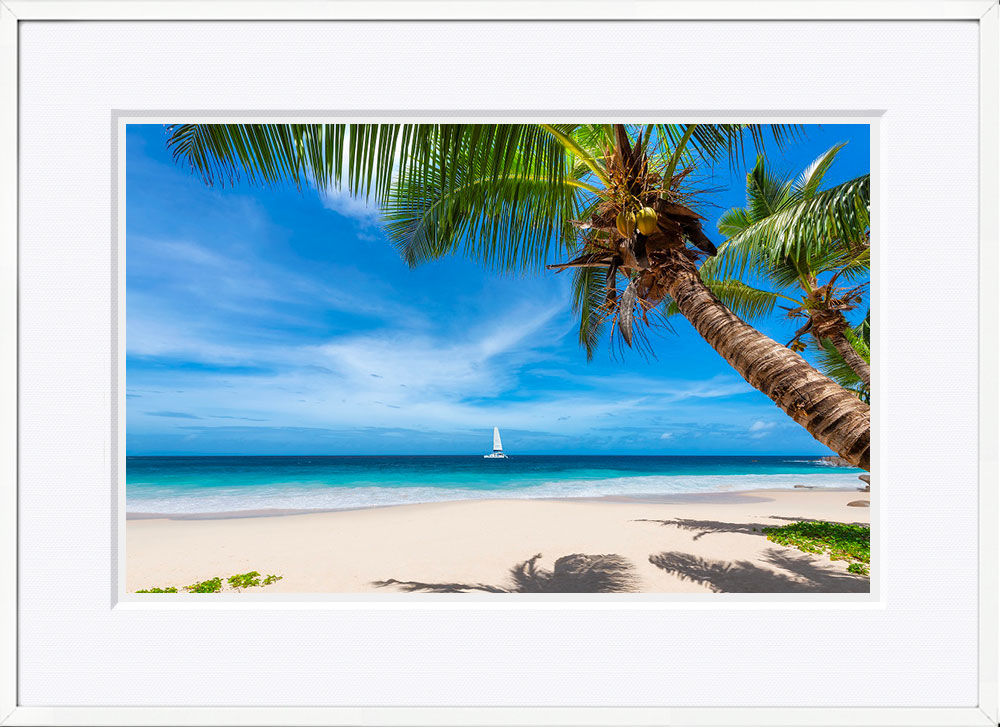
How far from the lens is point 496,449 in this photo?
20.1 m

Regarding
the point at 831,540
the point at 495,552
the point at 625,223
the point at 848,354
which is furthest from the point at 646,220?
the point at 831,540

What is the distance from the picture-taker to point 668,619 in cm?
120

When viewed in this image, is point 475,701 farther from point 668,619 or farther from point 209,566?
point 209,566

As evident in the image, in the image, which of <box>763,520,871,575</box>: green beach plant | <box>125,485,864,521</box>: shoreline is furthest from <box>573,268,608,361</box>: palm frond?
<box>125,485,864,521</box>: shoreline

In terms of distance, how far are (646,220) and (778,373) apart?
0.92 meters

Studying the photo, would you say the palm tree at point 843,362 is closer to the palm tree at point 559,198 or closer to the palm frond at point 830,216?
the palm frond at point 830,216

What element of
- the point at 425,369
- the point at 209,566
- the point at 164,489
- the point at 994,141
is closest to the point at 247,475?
the point at 164,489

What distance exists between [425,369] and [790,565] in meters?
14.1

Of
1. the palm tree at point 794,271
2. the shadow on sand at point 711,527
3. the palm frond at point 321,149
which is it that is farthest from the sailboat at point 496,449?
the palm frond at point 321,149

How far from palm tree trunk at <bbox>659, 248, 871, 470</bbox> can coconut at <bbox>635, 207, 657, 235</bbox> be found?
19 centimetres

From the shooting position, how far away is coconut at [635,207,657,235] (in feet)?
6.33

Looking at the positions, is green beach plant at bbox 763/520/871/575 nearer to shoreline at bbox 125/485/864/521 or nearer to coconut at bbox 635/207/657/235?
coconut at bbox 635/207/657/235

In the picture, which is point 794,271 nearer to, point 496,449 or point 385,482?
point 385,482

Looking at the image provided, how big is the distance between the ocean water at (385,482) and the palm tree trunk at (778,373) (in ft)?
27.8
